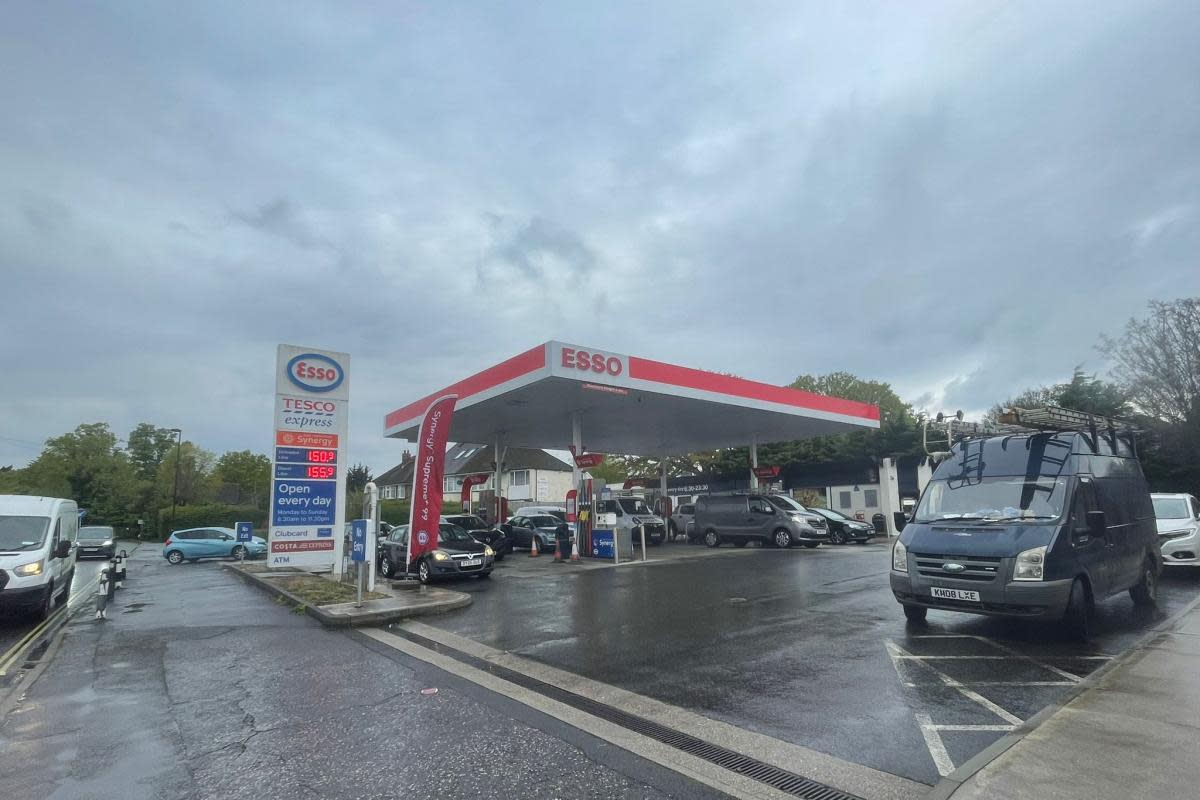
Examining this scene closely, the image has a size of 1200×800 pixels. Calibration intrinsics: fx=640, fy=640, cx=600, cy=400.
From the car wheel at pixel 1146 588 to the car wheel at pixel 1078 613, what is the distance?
2863mm

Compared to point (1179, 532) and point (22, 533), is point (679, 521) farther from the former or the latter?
point (22, 533)

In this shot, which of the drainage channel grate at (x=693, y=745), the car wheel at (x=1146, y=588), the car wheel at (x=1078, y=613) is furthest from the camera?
the car wheel at (x=1146, y=588)

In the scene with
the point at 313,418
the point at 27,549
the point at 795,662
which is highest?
the point at 313,418

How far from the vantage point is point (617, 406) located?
71.7 feet

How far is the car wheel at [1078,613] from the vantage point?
6883 mm

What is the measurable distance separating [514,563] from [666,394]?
6.75m

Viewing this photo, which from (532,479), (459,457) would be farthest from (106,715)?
(532,479)

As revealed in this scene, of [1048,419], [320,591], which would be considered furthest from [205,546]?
[1048,419]

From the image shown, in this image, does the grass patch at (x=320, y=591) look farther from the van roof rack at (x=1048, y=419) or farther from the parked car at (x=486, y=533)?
the van roof rack at (x=1048, y=419)

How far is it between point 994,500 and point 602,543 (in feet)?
41.7

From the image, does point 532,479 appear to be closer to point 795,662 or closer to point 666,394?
point 666,394

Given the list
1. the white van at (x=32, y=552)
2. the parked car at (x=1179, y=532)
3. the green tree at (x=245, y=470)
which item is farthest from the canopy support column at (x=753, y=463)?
the green tree at (x=245, y=470)

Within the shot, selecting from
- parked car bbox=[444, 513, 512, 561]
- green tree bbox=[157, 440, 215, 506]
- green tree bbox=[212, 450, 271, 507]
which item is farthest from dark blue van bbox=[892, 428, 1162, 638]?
green tree bbox=[212, 450, 271, 507]

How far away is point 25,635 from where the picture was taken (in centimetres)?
930
